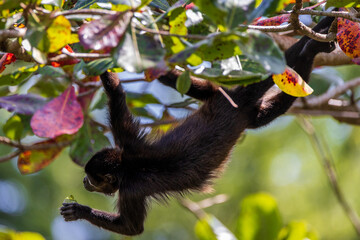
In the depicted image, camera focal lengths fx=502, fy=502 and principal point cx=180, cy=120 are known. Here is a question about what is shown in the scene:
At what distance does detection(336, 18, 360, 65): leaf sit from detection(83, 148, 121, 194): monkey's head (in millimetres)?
1748

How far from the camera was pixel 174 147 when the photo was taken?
328 cm

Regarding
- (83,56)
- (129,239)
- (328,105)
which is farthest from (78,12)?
(328,105)

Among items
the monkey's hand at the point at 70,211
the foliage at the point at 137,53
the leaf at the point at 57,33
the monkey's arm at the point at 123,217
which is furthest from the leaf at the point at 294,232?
the leaf at the point at 57,33

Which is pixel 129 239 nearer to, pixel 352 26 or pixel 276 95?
pixel 276 95

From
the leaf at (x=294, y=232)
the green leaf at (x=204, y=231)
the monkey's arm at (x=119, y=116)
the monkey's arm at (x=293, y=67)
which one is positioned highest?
the monkey's arm at (x=293, y=67)

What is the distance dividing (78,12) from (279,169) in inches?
415

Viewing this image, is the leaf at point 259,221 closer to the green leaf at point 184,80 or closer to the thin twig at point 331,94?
the thin twig at point 331,94

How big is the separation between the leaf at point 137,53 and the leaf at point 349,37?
917mm

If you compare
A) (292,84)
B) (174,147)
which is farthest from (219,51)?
(174,147)

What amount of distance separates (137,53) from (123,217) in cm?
201

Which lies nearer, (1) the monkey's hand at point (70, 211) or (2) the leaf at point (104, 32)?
(2) the leaf at point (104, 32)

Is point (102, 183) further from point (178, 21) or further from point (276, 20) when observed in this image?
point (178, 21)

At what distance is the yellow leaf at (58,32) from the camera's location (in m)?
1.87

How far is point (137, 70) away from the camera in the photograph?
5.50ft
